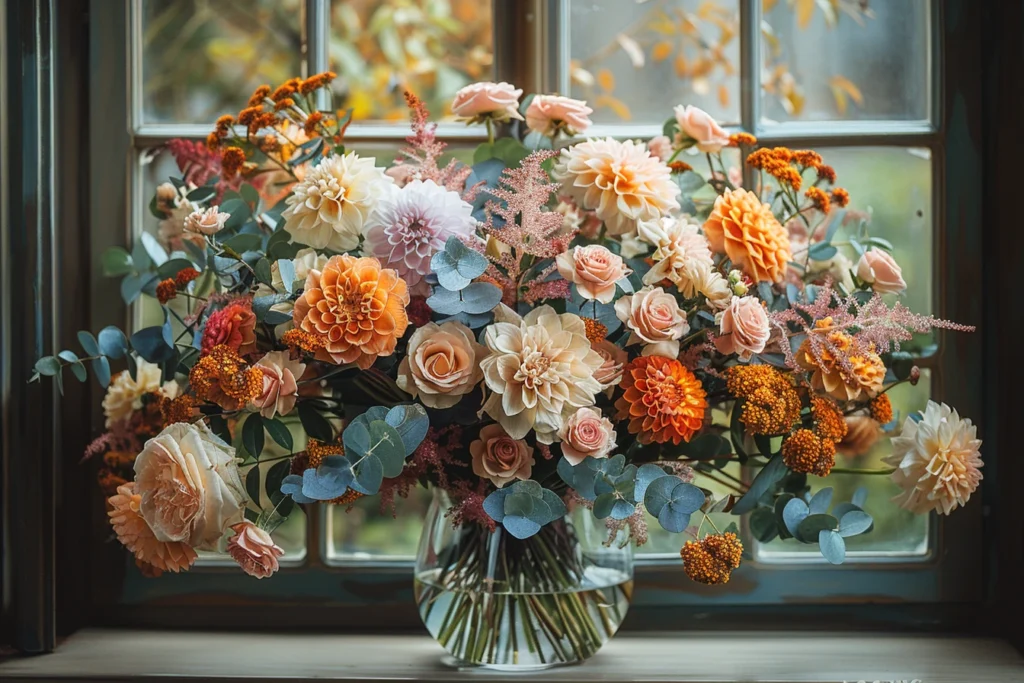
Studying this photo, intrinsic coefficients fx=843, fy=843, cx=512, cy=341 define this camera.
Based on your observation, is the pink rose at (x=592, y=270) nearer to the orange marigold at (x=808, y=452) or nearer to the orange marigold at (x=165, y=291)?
the orange marigold at (x=808, y=452)

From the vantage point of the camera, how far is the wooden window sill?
3.17ft

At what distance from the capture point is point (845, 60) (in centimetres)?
117

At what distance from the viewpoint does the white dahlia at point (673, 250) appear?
83 centimetres

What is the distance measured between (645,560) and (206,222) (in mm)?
711

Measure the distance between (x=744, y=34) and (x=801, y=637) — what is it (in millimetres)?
814

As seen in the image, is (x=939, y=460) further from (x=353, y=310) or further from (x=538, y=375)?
(x=353, y=310)

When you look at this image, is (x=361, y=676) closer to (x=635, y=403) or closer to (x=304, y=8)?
(x=635, y=403)

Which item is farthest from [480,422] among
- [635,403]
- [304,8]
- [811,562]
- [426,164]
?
[304,8]

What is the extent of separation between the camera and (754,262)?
86 centimetres

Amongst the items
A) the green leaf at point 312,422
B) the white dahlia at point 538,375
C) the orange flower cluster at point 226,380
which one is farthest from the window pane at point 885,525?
the orange flower cluster at point 226,380

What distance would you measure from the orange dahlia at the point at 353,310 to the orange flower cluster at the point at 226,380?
0.07m

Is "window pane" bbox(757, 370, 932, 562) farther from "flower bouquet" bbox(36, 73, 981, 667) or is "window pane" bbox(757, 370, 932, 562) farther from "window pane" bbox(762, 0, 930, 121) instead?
"window pane" bbox(762, 0, 930, 121)

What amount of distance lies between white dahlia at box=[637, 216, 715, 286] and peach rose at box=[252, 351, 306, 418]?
1.18 ft

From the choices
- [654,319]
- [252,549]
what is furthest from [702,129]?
[252,549]
